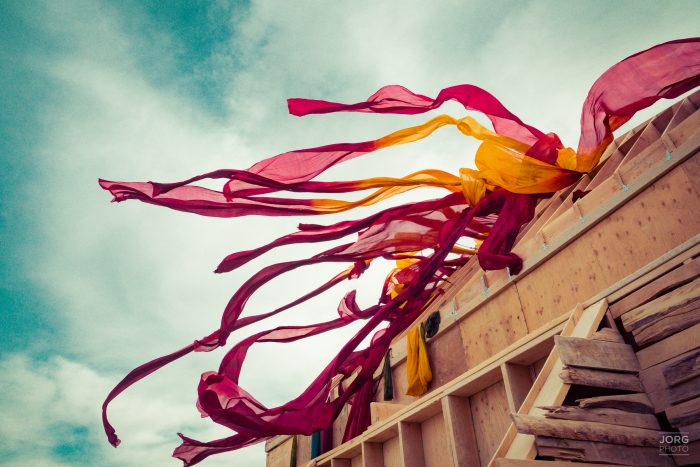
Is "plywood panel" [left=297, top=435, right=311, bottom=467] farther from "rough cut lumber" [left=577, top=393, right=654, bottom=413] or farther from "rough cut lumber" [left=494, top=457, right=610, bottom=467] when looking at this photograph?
"rough cut lumber" [left=494, top=457, right=610, bottom=467]

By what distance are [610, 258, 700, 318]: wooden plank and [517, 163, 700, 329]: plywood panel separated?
0.33 m

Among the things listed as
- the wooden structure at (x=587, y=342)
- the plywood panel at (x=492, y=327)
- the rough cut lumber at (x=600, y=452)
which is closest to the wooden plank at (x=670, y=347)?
the wooden structure at (x=587, y=342)

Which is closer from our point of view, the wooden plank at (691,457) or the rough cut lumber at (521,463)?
the rough cut lumber at (521,463)

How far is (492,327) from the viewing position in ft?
11.9

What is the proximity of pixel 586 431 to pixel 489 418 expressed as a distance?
3.87 ft

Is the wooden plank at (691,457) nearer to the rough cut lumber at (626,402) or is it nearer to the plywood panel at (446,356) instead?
the rough cut lumber at (626,402)

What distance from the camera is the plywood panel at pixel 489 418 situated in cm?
297

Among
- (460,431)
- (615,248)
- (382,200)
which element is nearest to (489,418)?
(460,431)

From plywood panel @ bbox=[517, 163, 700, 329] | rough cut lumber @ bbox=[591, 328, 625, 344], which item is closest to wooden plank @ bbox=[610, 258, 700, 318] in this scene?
rough cut lumber @ bbox=[591, 328, 625, 344]

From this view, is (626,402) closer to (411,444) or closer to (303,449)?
(411,444)

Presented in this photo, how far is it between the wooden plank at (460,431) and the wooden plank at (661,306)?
1152mm

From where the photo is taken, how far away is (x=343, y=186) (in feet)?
15.3

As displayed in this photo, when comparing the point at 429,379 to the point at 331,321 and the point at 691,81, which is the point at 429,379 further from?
the point at 691,81

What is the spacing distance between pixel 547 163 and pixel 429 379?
210cm
